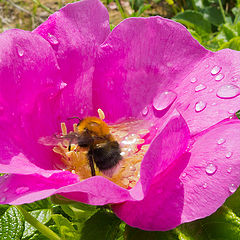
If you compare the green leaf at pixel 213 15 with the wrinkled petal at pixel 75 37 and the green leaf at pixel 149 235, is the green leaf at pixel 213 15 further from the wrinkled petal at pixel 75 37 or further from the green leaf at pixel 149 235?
the green leaf at pixel 149 235

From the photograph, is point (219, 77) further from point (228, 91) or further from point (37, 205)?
point (37, 205)

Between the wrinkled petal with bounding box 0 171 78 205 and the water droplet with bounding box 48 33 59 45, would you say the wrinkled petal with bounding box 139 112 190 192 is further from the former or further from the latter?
the water droplet with bounding box 48 33 59 45

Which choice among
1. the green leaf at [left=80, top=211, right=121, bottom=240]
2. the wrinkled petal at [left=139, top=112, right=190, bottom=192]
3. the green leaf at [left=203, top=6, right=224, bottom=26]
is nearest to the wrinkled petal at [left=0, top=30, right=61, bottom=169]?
the green leaf at [left=80, top=211, right=121, bottom=240]

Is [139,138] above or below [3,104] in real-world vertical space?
below

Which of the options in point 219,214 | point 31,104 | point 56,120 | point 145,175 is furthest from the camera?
point 56,120

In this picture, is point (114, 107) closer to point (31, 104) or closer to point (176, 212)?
point (31, 104)

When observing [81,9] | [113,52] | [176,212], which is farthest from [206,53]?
[176,212]
